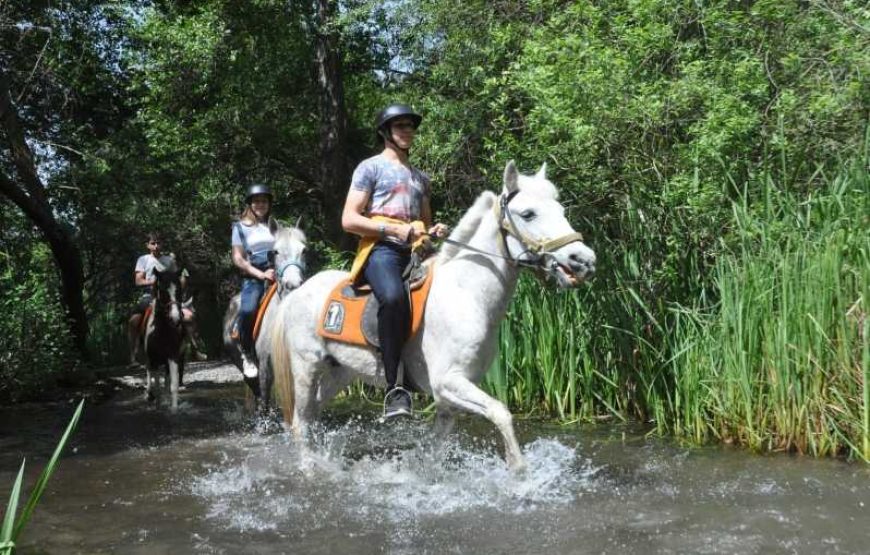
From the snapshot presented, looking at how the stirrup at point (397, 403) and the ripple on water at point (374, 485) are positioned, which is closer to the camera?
the ripple on water at point (374, 485)

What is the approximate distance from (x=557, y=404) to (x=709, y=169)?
2.63 metres

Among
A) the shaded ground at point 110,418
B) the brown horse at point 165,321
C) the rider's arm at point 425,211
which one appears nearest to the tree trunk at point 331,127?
the shaded ground at point 110,418

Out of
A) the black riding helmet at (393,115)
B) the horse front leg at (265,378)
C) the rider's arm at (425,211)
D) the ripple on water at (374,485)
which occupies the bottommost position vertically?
the ripple on water at (374,485)

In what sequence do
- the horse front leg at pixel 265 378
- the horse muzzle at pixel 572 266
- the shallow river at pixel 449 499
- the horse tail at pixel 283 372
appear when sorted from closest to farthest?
1. the shallow river at pixel 449 499
2. the horse muzzle at pixel 572 266
3. the horse tail at pixel 283 372
4. the horse front leg at pixel 265 378

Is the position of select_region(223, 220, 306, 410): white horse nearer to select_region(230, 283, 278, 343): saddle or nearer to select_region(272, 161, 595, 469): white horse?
select_region(230, 283, 278, 343): saddle

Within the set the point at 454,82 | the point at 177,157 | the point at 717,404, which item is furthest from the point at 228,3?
the point at 717,404

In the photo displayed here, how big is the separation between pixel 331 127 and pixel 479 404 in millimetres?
11344

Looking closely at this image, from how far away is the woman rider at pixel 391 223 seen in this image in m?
5.89

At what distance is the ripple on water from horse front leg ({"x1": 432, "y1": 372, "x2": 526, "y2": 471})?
0.14 metres

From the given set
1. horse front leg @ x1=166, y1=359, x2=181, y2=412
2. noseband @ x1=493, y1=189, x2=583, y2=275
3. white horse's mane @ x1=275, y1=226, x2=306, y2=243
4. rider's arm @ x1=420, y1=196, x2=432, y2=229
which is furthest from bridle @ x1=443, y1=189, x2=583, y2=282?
horse front leg @ x1=166, y1=359, x2=181, y2=412

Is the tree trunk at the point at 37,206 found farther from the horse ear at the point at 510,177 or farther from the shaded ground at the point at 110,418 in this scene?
the horse ear at the point at 510,177

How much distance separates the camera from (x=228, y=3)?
15.8 m

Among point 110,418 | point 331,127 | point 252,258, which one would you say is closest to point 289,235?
point 252,258

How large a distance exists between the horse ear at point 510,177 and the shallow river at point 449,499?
1.73 meters
